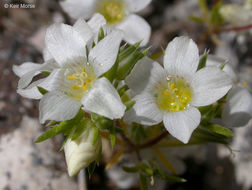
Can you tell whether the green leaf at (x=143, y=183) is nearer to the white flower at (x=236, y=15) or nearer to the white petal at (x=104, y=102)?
the white petal at (x=104, y=102)

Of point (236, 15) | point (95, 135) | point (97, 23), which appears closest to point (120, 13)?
point (97, 23)

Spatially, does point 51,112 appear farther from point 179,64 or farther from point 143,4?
point 143,4

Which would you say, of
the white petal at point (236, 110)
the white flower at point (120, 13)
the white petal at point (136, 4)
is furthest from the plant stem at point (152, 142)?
the white petal at point (136, 4)

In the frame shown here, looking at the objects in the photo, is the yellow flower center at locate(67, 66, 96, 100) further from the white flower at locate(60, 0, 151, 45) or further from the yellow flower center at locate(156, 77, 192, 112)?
the white flower at locate(60, 0, 151, 45)

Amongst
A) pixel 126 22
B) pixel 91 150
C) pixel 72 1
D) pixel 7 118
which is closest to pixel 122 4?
pixel 126 22

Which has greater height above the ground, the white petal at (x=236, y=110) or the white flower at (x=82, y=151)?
the white flower at (x=82, y=151)

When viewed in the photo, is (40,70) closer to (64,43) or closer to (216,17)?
(64,43)
